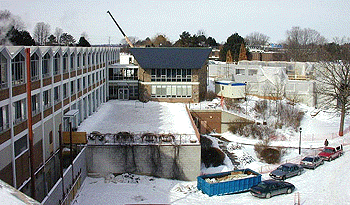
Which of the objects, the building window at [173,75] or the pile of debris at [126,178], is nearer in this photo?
the pile of debris at [126,178]

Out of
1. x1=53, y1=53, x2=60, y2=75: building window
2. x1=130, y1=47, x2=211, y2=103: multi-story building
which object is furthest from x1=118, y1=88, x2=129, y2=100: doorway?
x1=53, y1=53, x2=60, y2=75: building window

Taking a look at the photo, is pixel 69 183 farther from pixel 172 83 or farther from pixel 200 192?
pixel 172 83

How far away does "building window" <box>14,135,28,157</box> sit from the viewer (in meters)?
18.1

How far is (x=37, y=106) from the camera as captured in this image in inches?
835

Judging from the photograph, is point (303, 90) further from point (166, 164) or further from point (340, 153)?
point (166, 164)

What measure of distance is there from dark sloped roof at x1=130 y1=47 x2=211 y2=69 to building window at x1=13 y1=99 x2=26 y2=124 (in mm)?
24653

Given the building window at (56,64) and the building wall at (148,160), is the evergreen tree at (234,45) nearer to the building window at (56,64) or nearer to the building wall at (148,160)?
the building wall at (148,160)

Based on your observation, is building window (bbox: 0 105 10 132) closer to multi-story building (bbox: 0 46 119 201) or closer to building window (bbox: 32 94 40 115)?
multi-story building (bbox: 0 46 119 201)

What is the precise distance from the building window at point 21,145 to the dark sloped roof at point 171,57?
25.1 meters

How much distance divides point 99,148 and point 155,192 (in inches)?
201

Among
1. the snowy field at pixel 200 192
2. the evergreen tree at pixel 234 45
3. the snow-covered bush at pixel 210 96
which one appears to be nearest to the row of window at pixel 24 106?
the snowy field at pixel 200 192

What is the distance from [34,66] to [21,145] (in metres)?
4.87

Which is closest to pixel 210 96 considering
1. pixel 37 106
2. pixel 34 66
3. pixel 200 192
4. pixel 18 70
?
pixel 200 192

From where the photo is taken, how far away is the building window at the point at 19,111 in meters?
18.4
